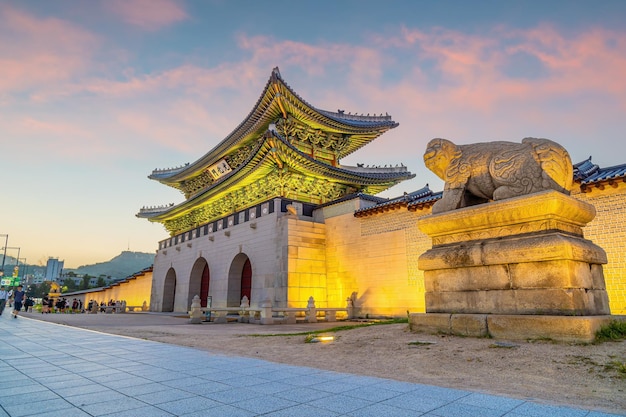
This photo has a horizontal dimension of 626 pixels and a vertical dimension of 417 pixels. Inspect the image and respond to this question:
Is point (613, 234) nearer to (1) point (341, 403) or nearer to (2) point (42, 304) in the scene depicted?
(1) point (341, 403)

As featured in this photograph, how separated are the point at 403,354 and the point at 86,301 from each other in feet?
159

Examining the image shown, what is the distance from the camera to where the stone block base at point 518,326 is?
419cm

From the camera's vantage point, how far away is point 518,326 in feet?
15.1

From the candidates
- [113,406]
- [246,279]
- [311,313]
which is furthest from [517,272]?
[246,279]

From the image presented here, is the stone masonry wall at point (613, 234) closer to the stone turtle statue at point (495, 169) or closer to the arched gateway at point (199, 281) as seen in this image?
the stone turtle statue at point (495, 169)

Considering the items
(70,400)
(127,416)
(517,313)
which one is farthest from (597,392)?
(70,400)

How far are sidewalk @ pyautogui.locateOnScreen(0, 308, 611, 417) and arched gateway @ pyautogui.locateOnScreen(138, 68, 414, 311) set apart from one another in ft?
33.9

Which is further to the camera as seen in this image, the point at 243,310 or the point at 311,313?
the point at 243,310

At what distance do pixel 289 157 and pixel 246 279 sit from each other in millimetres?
7706

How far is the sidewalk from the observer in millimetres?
2590

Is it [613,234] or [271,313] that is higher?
[613,234]

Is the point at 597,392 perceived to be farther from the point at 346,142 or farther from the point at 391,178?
the point at 346,142

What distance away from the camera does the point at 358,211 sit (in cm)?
1639

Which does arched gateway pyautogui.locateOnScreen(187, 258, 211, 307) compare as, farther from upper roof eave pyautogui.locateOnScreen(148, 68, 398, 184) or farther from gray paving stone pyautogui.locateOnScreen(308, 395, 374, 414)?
gray paving stone pyautogui.locateOnScreen(308, 395, 374, 414)
